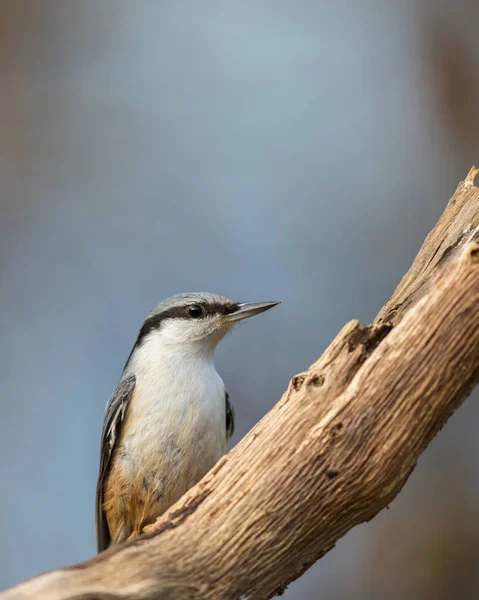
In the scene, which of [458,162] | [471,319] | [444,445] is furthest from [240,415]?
[471,319]

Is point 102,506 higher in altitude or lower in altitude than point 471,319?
higher

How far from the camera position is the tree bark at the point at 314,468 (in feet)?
5.54

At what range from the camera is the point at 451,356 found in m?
1.68

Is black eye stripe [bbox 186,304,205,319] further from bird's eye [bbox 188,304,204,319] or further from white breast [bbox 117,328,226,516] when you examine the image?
white breast [bbox 117,328,226,516]

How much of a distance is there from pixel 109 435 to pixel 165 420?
1.00 feet

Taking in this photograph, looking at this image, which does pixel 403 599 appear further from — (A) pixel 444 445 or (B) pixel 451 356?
(B) pixel 451 356

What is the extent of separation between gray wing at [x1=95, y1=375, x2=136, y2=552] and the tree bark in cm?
113

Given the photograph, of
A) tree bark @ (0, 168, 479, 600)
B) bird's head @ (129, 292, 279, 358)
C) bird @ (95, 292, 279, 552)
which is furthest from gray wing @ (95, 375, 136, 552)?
tree bark @ (0, 168, 479, 600)

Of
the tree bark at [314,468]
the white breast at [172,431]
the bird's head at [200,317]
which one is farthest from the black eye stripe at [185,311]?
the tree bark at [314,468]

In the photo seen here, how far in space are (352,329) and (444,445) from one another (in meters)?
2.64

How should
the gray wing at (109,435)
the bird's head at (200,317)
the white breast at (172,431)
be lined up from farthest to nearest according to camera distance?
the bird's head at (200,317)
the gray wing at (109,435)
the white breast at (172,431)

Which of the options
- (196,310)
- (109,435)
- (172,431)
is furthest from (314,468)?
(196,310)

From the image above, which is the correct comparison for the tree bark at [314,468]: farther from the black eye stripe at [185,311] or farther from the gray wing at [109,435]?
the black eye stripe at [185,311]

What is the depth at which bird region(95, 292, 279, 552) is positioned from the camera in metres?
2.89
